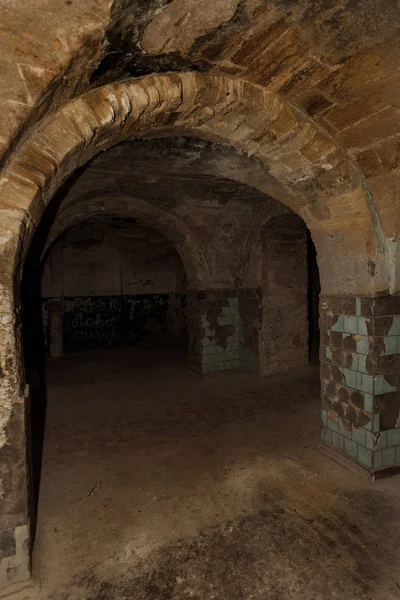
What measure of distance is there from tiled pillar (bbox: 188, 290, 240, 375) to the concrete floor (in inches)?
74.1

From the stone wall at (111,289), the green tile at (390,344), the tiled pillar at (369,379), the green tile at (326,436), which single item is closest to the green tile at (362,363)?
the tiled pillar at (369,379)

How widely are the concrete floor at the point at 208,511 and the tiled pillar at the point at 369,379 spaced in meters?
0.30

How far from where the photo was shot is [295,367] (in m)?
7.36

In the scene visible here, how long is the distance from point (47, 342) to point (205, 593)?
29.1 ft

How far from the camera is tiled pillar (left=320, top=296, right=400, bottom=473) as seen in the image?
136 inches

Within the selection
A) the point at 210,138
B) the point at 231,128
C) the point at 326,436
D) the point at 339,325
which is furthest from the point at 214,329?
the point at 231,128

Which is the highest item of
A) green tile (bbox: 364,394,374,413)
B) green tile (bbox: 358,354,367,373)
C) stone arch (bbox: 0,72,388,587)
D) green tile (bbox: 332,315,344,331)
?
stone arch (bbox: 0,72,388,587)

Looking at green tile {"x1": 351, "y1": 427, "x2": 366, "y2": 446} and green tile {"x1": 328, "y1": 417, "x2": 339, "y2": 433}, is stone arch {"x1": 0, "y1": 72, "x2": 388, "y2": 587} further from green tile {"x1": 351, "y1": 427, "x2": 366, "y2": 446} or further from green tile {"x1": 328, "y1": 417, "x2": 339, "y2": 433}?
green tile {"x1": 328, "y1": 417, "x2": 339, "y2": 433}

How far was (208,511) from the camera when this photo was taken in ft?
10.2

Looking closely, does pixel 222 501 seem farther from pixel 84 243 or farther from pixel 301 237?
pixel 84 243

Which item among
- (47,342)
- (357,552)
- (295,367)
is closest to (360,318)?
(357,552)

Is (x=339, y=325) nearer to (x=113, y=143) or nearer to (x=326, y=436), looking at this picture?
(x=326, y=436)

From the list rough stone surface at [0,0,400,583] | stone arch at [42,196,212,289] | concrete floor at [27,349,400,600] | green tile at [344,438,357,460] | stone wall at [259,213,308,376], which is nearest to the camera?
rough stone surface at [0,0,400,583]

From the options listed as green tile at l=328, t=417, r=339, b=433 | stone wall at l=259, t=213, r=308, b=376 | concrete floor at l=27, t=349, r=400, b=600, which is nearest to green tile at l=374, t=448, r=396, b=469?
concrete floor at l=27, t=349, r=400, b=600
